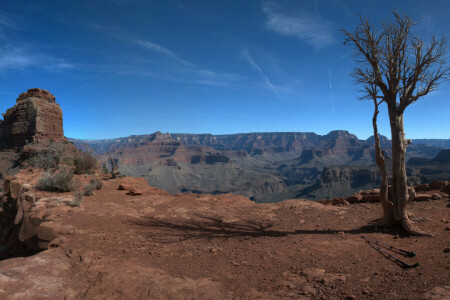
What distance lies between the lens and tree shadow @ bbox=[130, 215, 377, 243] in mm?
7344

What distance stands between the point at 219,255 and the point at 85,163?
47.4ft

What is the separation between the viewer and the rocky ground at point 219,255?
4.25m

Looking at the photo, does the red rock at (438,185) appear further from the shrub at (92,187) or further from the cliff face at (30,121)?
the cliff face at (30,121)

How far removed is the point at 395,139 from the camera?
7188mm

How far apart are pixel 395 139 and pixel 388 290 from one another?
4867 mm

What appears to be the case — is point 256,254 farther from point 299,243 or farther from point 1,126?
point 1,126

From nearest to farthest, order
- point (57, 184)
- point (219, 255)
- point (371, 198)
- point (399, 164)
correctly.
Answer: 1. point (219, 255)
2. point (399, 164)
3. point (371, 198)
4. point (57, 184)

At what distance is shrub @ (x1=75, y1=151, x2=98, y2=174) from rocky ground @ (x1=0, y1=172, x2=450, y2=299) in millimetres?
5889

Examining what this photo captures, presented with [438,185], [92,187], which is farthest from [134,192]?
[438,185]

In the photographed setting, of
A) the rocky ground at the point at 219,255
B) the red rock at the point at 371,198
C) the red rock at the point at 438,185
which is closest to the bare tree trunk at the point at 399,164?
the rocky ground at the point at 219,255

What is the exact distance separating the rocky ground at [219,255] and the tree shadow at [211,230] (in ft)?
0.11

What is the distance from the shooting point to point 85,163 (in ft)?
54.6

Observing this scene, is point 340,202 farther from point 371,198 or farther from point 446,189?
point 446,189

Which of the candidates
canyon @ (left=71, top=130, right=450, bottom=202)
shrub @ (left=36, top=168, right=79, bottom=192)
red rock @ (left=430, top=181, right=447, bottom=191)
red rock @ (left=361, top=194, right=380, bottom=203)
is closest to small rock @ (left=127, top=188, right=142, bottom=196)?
shrub @ (left=36, top=168, right=79, bottom=192)
